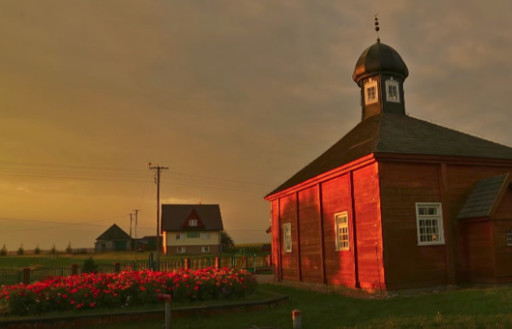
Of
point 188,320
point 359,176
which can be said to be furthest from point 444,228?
point 188,320

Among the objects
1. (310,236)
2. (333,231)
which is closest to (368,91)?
(310,236)

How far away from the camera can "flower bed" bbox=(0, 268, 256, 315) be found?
12625 millimetres

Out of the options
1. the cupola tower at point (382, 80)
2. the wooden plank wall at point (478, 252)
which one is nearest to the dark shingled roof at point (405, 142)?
the cupola tower at point (382, 80)

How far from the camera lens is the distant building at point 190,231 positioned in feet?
199

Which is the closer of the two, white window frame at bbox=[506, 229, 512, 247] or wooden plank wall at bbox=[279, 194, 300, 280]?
white window frame at bbox=[506, 229, 512, 247]

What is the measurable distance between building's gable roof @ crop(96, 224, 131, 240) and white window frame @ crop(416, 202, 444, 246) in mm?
76866

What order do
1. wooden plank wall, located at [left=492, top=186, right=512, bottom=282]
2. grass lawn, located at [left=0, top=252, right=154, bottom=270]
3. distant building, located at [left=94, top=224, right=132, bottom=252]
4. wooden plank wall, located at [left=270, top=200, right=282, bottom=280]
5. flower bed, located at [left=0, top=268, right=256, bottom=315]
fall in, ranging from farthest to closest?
distant building, located at [left=94, top=224, right=132, bottom=252] → grass lawn, located at [left=0, top=252, right=154, bottom=270] → wooden plank wall, located at [left=270, top=200, right=282, bottom=280] → wooden plank wall, located at [left=492, top=186, right=512, bottom=282] → flower bed, located at [left=0, top=268, right=256, bottom=315]

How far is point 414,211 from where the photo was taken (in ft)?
50.0

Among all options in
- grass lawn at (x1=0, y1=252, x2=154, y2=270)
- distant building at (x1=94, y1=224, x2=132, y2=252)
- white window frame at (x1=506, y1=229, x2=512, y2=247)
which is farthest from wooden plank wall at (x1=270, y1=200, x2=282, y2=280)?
distant building at (x1=94, y1=224, x2=132, y2=252)

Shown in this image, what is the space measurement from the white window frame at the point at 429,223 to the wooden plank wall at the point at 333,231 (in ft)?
7.86

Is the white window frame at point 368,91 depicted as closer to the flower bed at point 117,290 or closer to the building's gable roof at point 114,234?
the flower bed at point 117,290

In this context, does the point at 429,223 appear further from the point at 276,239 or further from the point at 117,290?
the point at 117,290

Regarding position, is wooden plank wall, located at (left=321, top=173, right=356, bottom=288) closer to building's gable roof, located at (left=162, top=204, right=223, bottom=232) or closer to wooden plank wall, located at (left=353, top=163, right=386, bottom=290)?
wooden plank wall, located at (left=353, top=163, right=386, bottom=290)

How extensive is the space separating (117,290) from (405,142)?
1131 cm
